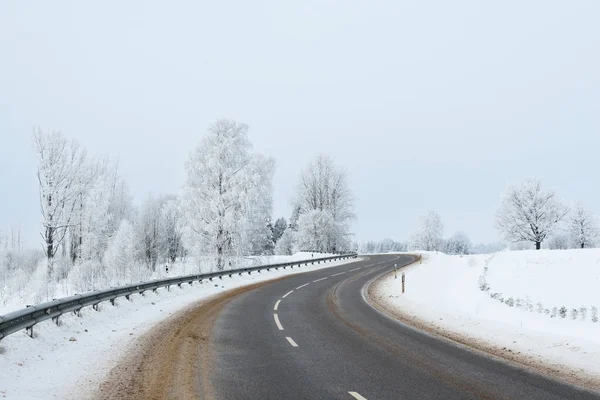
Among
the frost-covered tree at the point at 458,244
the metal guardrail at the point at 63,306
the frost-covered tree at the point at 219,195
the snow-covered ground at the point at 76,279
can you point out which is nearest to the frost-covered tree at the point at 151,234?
the snow-covered ground at the point at 76,279

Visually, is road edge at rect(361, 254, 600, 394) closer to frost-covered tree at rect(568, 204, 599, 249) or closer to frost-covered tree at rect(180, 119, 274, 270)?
frost-covered tree at rect(180, 119, 274, 270)

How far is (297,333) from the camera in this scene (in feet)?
38.8

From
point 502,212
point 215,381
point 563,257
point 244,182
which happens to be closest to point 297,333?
point 215,381

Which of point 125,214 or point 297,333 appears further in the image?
point 125,214


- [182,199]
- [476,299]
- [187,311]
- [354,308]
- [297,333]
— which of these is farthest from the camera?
[182,199]

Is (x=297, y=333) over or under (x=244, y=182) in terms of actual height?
under

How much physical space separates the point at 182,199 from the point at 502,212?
172 feet

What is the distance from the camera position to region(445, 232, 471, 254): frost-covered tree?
168m

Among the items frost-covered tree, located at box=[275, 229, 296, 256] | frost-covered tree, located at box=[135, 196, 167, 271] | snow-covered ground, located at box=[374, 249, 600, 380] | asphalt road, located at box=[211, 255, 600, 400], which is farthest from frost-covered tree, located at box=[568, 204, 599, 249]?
asphalt road, located at box=[211, 255, 600, 400]

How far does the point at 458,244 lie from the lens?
17175 cm

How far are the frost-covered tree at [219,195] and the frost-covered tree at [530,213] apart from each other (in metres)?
45.2

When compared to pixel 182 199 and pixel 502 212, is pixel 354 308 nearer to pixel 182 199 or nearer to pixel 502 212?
pixel 182 199

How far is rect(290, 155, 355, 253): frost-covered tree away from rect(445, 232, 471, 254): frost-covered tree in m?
101

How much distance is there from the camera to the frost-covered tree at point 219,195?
3444cm
